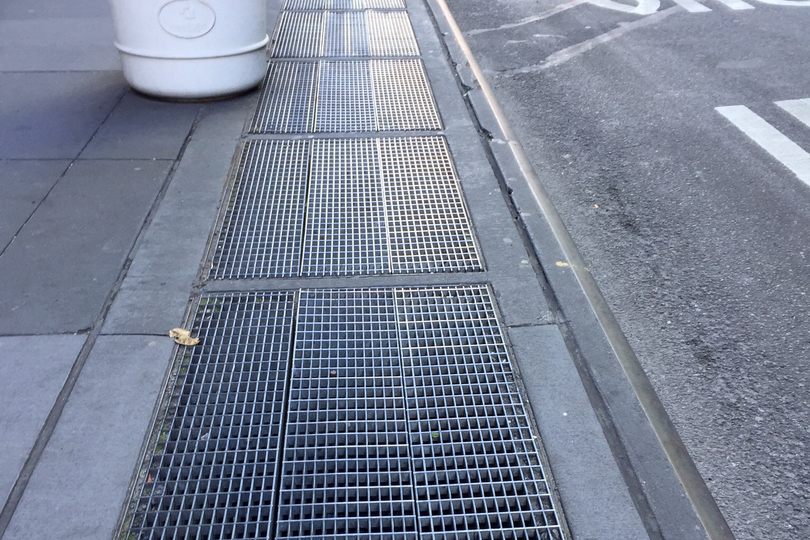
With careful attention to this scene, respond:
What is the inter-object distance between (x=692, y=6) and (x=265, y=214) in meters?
8.34

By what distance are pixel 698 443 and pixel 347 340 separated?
1.66 metres

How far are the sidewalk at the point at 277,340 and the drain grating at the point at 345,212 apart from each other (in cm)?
2

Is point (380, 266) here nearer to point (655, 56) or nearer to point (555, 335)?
point (555, 335)

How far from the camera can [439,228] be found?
4.47m

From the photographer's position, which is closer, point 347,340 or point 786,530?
point 786,530

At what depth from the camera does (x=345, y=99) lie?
21.3ft

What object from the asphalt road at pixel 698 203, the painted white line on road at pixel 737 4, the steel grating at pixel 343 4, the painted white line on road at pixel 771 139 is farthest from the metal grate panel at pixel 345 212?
the painted white line on road at pixel 737 4

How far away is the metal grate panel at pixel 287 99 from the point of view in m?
5.90

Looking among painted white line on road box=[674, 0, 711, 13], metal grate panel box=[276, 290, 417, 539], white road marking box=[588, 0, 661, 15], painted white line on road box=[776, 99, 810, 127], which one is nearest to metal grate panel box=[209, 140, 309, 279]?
metal grate panel box=[276, 290, 417, 539]

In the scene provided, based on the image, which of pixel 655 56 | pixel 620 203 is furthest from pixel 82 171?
pixel 655 56

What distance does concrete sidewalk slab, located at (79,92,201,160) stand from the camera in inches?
206

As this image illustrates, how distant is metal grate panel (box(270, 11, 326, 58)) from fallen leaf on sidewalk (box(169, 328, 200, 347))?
486 centimetres

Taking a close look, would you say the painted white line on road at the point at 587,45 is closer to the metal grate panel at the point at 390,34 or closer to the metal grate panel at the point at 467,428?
the metal grate panel at the point at 390,34

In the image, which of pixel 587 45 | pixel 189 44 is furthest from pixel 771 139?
pixel 189 44
